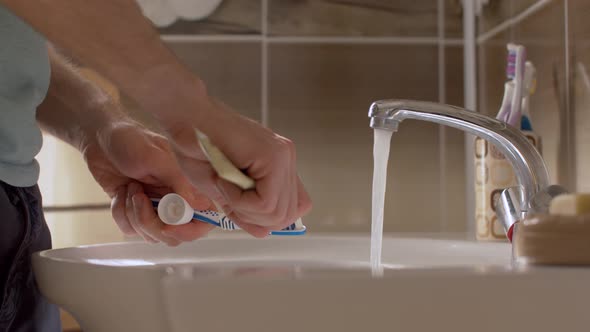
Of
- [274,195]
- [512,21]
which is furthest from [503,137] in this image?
[512,21]

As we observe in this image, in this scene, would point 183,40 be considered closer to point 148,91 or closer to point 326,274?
point 148,91

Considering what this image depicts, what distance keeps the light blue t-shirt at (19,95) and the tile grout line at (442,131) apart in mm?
951

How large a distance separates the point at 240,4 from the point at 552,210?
3.50 feet

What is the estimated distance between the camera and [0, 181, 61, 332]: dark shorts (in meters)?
0.57

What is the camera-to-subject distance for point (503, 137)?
0.67 m

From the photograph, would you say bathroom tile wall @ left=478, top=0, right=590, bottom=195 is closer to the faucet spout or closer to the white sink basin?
the faucet spout

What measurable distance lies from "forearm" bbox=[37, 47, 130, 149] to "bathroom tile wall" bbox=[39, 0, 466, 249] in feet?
2.12

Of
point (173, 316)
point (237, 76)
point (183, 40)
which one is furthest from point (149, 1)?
point (173, 316)

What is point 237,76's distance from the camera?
1395 mm

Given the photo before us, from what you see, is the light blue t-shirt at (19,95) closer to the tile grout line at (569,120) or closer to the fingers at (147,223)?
the fingers at (147,223)

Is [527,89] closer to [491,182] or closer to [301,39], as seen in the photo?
[491,182]

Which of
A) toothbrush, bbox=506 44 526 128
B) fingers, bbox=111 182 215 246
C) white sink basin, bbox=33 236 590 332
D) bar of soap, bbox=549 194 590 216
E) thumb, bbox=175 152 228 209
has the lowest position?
white sink basin, bbox=33 236 590 332

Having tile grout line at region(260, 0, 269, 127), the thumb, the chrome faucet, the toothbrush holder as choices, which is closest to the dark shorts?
the thumb

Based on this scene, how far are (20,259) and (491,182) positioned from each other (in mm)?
648
